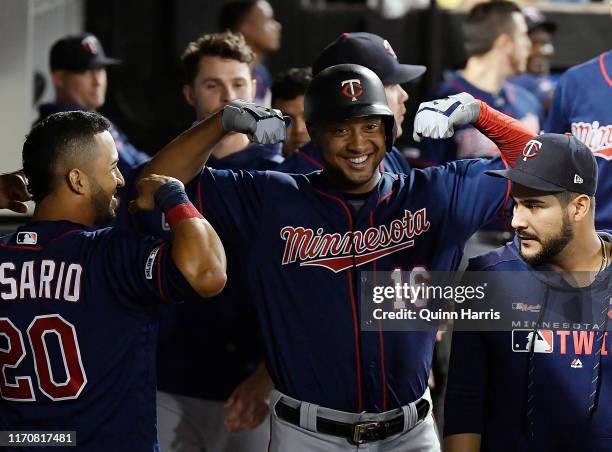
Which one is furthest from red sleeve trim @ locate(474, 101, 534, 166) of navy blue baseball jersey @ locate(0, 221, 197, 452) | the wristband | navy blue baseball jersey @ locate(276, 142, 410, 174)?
navy blue baseball jersey @ locate(0, 221, 197, 452)

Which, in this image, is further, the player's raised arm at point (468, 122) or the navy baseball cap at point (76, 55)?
the navy baseball cap at point (76, 55)

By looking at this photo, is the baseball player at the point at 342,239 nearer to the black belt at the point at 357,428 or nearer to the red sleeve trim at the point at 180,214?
the black belt at the point at 357,428

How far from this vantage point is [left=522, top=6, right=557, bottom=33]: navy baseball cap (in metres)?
7.45

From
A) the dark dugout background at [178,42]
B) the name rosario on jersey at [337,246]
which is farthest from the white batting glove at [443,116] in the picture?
the dark dugout background at [178,42]

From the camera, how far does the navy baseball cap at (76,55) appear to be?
609 cm

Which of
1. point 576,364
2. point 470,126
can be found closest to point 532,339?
point 576,364

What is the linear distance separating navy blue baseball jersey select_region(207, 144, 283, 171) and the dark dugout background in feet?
10.1

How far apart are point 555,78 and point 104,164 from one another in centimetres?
526

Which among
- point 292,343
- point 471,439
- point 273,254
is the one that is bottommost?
point 471,439

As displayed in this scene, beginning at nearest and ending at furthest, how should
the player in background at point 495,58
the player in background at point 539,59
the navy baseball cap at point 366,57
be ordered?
1. the navy baseball cap at point 366,57
2. the player in background at point 495,58
3. the player in background at point 539,59

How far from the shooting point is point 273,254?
3400 millimetres

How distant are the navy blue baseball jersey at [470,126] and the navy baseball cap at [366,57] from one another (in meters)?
1.39

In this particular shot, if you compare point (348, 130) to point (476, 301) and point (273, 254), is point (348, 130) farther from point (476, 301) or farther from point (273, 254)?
point (476, 301)

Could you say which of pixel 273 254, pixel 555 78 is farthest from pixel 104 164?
pixel 555 78
